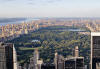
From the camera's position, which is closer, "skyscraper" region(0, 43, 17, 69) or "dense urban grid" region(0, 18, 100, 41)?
"skyscraper" region(0, 43, 17, 69)

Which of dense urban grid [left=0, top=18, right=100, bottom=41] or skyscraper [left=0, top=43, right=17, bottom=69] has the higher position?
dense urban grid [left=0, top=18, right=100, bottom=41]

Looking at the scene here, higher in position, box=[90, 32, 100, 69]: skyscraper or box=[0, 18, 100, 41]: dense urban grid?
box=[0, 18, 100, 41]: dense urban grid

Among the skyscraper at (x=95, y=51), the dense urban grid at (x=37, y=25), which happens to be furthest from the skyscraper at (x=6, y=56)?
the dense urban grid at (x=37, y=25)

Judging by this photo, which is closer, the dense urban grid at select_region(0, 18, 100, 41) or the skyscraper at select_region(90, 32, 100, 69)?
the skyscraper at select_region(90, 32, 100, 69)

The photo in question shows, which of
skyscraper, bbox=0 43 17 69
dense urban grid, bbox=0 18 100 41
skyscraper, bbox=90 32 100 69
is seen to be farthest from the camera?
dense urban grid, bbox=0 18 100 41

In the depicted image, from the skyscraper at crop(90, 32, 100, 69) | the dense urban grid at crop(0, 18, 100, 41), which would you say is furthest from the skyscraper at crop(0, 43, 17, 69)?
the dense urban grid at crop(0, 18, 100, 41)

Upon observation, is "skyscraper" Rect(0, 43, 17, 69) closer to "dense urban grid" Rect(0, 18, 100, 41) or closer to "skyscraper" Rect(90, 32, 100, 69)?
"skyscraper" Rect(90, 32, 100, 69)

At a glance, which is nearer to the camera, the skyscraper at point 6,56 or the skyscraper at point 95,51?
the skyscraper at point 6,56

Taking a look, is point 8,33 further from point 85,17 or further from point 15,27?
point 85,17

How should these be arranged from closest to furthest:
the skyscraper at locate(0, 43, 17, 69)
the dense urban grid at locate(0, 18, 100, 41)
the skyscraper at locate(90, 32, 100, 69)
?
the skyscraper at locate(0, 43, 17, 69), the skyscraper at locate(90, 32, 100, 69), the dense urban grid at locate(0, 18, 100, 41)

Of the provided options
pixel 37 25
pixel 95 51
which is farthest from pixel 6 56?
pixel 37 25

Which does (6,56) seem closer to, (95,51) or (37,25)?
(95,51)

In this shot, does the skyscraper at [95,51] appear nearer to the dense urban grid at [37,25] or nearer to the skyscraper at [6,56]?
the skyscraper at [6,56]
